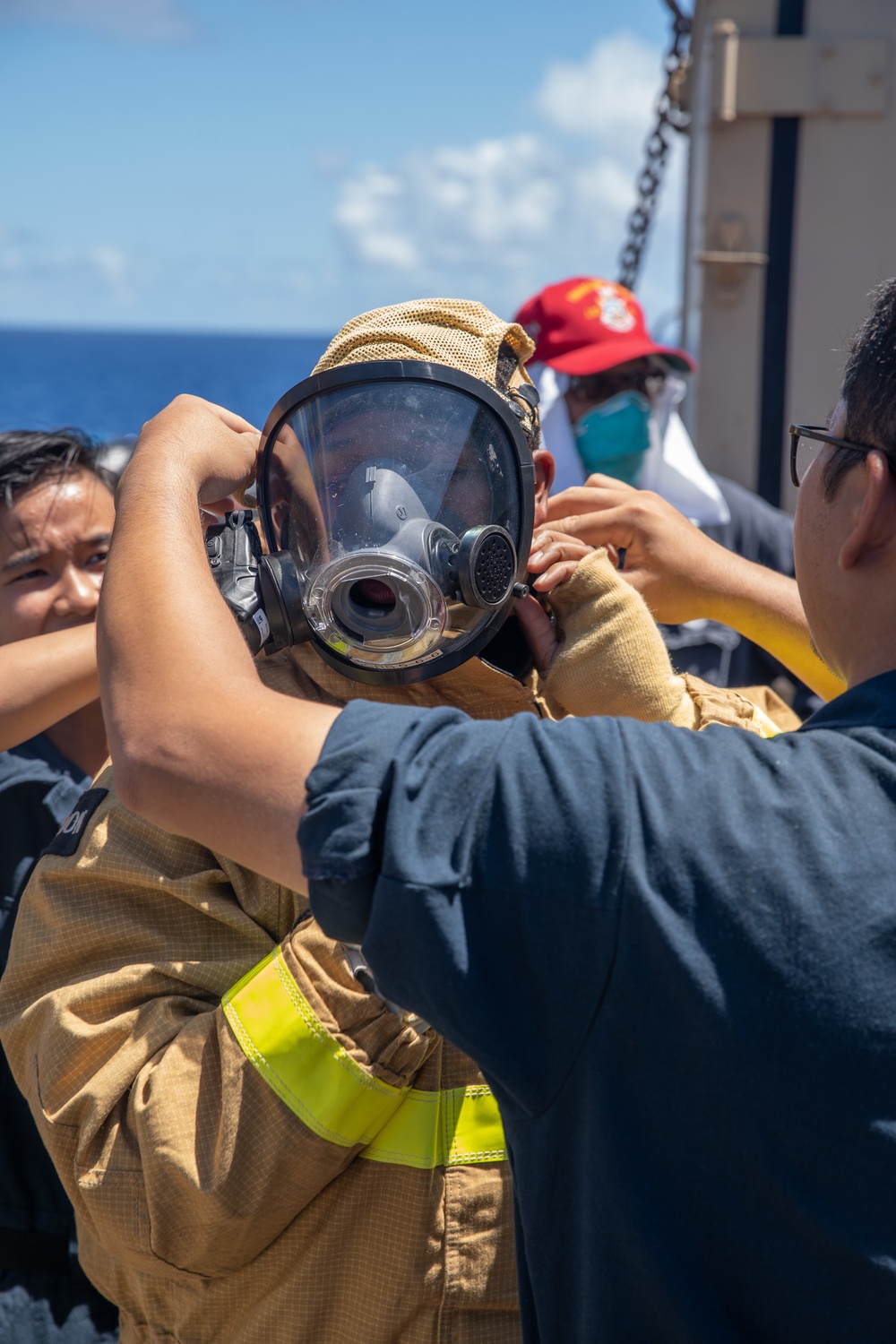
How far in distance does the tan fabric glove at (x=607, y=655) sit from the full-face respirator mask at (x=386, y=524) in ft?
0.34

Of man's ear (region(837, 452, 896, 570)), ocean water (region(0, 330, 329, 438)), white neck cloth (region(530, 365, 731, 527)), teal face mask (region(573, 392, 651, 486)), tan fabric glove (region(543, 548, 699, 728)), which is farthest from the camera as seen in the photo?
ocean water (region(0, 330, 329, 438))

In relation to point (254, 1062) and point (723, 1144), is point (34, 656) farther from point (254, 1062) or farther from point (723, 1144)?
point (723, 1144)

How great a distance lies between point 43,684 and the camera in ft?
7.20

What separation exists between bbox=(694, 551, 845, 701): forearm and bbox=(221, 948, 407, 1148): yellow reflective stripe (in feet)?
3.64

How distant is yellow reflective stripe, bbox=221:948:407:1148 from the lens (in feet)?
4.27

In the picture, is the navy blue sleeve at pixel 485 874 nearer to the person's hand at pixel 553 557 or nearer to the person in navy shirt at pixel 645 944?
the person in navy shirt at pixel 645 944

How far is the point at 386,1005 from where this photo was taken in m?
1.35

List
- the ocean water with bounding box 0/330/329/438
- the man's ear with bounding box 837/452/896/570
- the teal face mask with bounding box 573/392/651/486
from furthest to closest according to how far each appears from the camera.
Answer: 1. the ocean water with bounding box 0/330/329/438
2. the teal face mask with bounding box 573/392/651/486
3. the man's ear with bounding box 837/452/896/570

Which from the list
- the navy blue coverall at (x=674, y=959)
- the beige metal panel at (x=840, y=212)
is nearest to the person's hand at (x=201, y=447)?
the navy blue coverall at (x=674, y=959)

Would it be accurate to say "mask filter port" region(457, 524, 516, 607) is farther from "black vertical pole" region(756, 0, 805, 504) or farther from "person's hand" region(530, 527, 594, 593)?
"black vertical pole" region(756, 0, 805, 504)

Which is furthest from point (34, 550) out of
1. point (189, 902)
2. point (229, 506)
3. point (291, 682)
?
point (189, 902)

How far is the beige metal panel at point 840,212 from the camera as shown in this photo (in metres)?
4.02

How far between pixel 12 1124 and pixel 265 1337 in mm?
1031

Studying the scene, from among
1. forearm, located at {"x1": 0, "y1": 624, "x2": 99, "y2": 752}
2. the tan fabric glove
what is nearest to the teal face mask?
forearm, located at {"x1": 0, "y1": 624, "x2": 99, "y2": 752}
